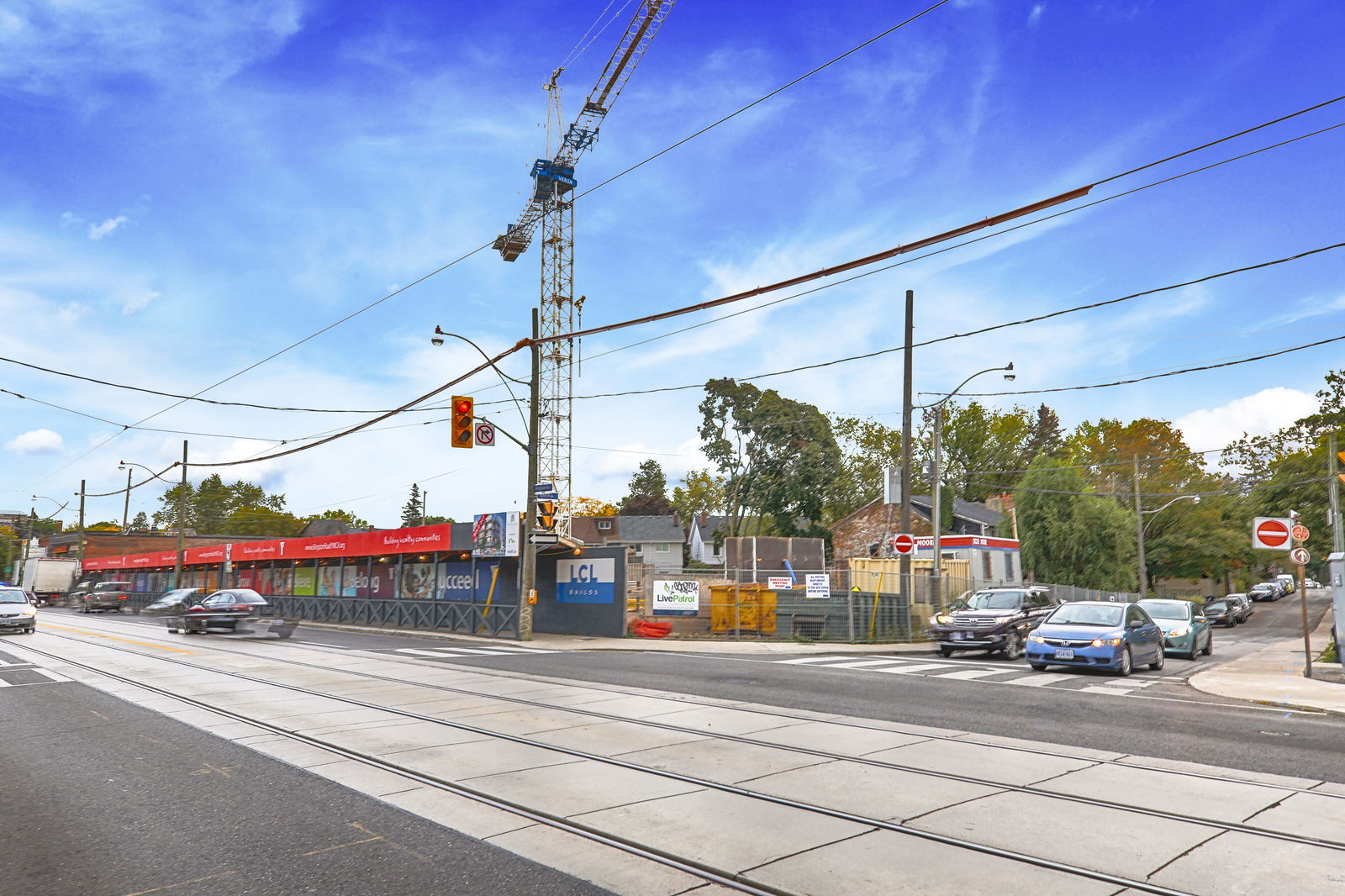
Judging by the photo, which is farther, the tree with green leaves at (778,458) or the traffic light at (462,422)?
the tree with green leaves at (778,458)

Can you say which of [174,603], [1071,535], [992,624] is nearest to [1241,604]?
[1071,535]

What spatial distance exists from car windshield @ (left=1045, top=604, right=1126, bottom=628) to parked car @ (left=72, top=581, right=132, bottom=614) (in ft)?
171

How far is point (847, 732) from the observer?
9.38m

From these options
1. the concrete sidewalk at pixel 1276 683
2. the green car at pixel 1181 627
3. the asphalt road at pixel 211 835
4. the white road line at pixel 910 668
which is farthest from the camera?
the green car at pixel 1181 627

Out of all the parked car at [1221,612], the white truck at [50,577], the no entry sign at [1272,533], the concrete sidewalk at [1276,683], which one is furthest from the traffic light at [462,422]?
the white truck at [50,577]

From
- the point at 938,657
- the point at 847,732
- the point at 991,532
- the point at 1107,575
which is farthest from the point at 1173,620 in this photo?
the point at 991,532

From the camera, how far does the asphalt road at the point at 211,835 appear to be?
191 inches

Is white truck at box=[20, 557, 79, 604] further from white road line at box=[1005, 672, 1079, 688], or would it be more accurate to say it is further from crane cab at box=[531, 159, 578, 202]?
white road line at box=[1005, 672, 1079, 688]

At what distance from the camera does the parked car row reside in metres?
15.8

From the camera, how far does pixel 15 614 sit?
26500 mm

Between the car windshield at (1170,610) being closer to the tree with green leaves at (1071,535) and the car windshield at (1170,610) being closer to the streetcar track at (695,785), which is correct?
the streetcar track at (695,785)

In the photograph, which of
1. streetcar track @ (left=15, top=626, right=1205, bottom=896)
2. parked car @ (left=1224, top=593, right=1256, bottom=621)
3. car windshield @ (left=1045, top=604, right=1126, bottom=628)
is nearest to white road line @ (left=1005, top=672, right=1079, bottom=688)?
car windshield @ (left=1045, top=604, right=1126, bottom=628)

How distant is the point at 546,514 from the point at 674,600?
4640 millimetres

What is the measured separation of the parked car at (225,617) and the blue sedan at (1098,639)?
21.6 meters
